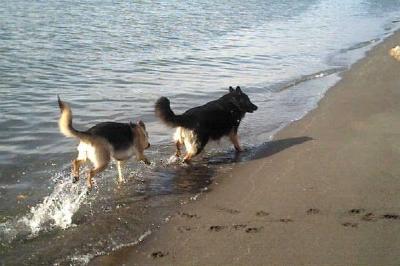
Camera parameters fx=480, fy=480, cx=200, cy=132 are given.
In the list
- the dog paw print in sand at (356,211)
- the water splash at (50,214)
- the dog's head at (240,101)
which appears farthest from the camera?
the dog's head at (240,101)

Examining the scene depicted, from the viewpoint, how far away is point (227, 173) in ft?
22.7

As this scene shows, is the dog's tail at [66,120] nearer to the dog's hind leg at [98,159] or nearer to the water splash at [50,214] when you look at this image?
the dog's hind leg at [98,159]

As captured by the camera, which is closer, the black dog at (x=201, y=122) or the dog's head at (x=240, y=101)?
the black dog at (x=201, y=122)

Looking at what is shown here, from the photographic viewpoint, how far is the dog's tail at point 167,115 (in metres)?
6.97

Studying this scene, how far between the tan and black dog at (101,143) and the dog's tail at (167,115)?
1.63ft

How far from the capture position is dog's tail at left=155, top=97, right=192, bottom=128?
697 centimetres

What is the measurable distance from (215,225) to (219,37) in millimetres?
15728

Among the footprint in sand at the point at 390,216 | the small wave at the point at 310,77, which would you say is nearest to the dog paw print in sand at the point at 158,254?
the footprint in sand at the point at 390,216

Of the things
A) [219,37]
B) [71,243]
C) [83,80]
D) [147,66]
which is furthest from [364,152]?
[219,37]

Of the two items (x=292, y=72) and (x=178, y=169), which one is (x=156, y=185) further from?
(x=292, y=72)

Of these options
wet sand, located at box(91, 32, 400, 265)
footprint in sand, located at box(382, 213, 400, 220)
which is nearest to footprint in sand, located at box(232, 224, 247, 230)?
wet sand, located at box(91, 32, 400, 265)

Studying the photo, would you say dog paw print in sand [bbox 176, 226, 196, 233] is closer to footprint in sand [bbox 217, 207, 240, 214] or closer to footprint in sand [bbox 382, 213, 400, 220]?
footprint in sand [bbox 217, 207, 240, 214]

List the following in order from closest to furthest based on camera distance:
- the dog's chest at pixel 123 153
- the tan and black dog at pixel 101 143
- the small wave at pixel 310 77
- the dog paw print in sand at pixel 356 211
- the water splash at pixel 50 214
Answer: the water splash at pixel 50 214 → the dog paw print in sand at pixel 356 211 → the tan and black dog at pixel 101 143 → the dog's chest at pixel 123 153 → the small wave at pixel 310 77

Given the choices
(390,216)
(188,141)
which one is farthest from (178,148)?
(390,216)
